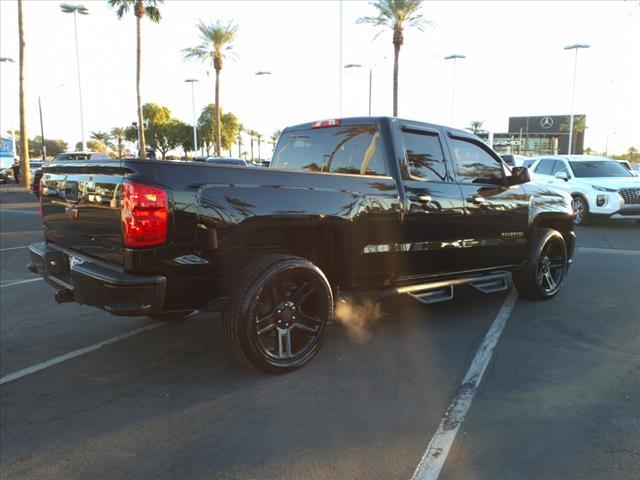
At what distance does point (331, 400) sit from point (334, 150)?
234 centimetres

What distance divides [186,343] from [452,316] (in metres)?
2.58

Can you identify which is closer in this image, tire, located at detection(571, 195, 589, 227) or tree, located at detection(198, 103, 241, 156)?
tire, located at detection(571, 195, 589, 227)

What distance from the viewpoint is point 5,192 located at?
84.0ft

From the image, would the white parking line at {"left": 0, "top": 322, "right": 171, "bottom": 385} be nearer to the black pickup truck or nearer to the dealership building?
the black pickup truck

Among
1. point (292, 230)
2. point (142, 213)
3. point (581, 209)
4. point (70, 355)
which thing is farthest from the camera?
point (581, 209)

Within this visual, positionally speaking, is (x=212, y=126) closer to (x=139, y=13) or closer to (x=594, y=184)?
(x=139, y=13)

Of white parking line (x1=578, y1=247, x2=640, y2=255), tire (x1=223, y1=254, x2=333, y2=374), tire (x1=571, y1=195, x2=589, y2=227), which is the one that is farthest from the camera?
tire (x1=571, y1=195, x2=589, y2=227)

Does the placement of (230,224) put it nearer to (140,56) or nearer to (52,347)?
(52,347)

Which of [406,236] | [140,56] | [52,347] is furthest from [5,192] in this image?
[406,236]

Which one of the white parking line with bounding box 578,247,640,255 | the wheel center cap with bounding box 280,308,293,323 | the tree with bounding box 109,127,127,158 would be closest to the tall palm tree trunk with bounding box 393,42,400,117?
the white parking line with bounding box 578,247,640,255

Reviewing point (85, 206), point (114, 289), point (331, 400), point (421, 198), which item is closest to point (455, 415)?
point (331, 400)

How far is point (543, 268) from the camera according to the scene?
591 cm

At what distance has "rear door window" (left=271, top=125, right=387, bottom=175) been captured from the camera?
14.8 feet

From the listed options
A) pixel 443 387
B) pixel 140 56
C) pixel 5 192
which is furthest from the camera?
pixel 140 56
